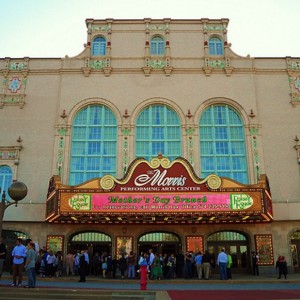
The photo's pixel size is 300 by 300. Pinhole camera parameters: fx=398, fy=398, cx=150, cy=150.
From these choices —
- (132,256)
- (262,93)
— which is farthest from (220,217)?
(262,93)

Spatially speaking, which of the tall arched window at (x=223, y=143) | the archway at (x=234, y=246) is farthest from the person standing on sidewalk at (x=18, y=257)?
the tall arched window at (x=223, y=143)

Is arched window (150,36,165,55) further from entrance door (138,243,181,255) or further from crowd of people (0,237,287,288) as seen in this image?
crowd of people (0,237,287,288)

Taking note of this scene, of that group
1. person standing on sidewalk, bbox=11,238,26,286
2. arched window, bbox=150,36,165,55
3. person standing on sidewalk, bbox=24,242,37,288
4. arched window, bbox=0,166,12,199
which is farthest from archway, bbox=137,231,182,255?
arched window, bbox=150,36,165,55

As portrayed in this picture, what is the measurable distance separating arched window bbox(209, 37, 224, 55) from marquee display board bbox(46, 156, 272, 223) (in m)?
11.6

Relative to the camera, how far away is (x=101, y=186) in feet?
76.8

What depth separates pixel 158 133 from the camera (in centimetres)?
2916

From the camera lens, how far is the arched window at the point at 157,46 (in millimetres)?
31297

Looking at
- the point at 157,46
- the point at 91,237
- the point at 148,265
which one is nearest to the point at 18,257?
the point at 148,265

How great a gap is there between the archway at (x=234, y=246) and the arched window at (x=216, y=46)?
45.6ft

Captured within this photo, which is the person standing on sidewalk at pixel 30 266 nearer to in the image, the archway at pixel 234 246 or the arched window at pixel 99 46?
the archway at pixel 234 246

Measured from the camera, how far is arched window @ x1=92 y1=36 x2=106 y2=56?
3134cm

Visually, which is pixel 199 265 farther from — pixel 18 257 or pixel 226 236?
pixel 18 257

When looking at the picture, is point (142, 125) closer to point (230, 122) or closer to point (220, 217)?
point (230, 122)

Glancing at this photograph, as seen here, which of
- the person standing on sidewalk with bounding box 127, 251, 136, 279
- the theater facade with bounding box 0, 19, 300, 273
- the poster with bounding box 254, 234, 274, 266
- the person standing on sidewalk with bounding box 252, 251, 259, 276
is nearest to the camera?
the person standing on sidewalk with bounding box 127, 251, 136, 279
